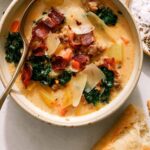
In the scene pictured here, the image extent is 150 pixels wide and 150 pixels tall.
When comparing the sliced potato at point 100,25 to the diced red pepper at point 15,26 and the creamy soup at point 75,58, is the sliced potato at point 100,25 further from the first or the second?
the diced red pepper at point 15,26

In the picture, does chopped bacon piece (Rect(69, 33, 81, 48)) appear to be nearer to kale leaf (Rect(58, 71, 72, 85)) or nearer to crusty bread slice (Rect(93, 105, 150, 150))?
kale leaf (Rect(58, 71, 72, 85))

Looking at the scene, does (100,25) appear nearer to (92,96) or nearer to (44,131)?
(92,96)

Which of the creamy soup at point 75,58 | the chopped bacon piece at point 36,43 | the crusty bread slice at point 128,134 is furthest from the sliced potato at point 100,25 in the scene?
the crusty bread slice at point 128,134

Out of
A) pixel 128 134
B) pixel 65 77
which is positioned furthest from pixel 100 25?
pixel 128 134

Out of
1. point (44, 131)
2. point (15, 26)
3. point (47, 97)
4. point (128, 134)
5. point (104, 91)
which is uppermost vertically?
point (15, 26)

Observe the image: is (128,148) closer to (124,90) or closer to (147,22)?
(124,90)

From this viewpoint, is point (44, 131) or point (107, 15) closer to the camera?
point (107, 15)

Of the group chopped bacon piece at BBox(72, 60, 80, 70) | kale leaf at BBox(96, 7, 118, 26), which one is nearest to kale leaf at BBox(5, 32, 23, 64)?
chopped bacon piece at BBox(72, 60, 80, 70)
